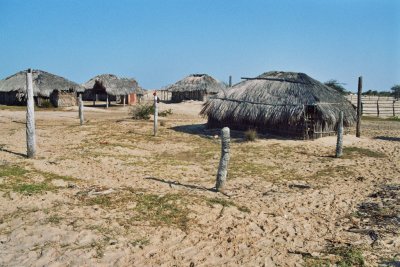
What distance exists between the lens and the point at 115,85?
3584cm

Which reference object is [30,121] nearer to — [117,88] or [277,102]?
[277,102]

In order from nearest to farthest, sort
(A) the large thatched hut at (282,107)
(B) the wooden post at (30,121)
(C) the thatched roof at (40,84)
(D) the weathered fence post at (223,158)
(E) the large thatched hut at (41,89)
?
(D) the weathered fence post at (223,158)
(B) the wooden post at (30,121)
(A) the large thatched hut at (282,107)
(C) the thatched roof at (40,84)
(E) the large thatched hut at (41,89)

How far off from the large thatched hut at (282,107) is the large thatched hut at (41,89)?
57.3 feet

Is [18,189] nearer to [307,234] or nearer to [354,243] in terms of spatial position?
[307,234]

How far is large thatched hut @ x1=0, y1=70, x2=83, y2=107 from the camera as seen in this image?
106 ft

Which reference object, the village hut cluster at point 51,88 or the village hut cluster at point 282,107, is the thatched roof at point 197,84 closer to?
the village hut cluster at point 51,88

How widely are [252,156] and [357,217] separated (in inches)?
246

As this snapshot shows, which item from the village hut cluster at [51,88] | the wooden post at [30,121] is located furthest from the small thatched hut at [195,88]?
the wooden post at [30,121]

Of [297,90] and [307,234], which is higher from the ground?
[297,90]

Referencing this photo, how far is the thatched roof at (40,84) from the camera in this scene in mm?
32125

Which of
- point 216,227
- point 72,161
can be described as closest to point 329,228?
point 216,227

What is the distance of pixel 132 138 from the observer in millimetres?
16625

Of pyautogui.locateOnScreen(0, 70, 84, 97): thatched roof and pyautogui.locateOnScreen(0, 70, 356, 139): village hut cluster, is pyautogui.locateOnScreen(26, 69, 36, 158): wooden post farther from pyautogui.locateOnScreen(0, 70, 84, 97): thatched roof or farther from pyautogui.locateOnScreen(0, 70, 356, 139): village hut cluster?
pyautogui.locateOnScreen(0, 70, 84, 97): thatched roof

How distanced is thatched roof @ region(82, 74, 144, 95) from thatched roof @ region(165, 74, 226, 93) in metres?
4.52
